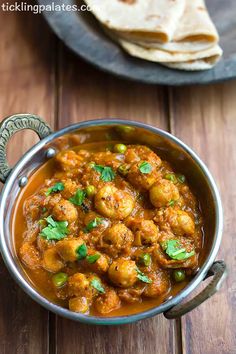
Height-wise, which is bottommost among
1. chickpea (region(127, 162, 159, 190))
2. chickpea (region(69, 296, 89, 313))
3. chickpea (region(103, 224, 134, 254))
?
chickpea (region(69, 296, 89, 313))

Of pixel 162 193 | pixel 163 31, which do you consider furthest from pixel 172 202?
pixel 163 31

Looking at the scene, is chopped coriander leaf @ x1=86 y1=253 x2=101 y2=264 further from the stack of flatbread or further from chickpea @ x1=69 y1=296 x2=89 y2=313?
the stack of flatbread

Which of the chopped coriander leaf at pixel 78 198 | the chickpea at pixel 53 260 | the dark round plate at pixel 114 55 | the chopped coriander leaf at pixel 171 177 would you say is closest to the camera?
the chickpea at pixel 53 260

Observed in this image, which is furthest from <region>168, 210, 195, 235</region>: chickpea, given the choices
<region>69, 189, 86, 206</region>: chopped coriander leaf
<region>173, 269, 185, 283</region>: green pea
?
<region>69, 189, 86, 206</region>: chopped coriander leaf

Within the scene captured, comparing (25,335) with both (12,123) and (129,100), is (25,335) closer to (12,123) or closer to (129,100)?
(12,123)

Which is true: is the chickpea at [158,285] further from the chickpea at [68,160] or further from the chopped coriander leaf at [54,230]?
the chickpea at [68,160]

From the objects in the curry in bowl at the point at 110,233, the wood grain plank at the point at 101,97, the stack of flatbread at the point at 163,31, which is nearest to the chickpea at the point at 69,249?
the curry in bowl at the point at 110,233
